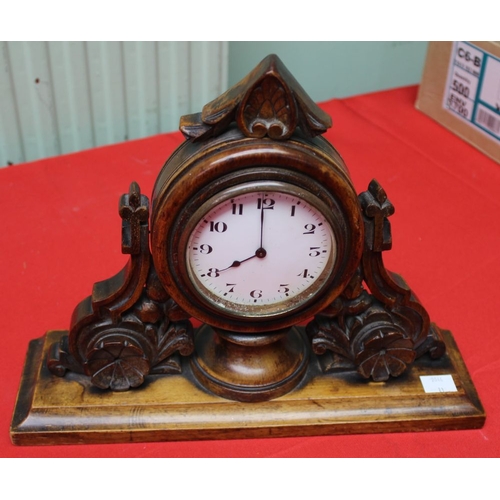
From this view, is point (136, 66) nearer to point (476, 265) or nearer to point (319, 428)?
point (476, 265)

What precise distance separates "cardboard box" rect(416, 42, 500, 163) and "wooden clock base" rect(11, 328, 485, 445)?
3.32 feet

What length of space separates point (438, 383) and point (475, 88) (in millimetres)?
1092

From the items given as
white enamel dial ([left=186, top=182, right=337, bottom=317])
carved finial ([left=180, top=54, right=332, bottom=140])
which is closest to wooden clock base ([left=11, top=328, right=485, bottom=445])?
white enamel dial ([left=186, top=182, right=337, bottom=317])

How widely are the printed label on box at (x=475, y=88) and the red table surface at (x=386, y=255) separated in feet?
0.29

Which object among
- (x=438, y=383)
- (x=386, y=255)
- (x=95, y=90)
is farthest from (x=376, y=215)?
(x=95, y=90)

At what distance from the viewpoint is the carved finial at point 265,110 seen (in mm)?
1171

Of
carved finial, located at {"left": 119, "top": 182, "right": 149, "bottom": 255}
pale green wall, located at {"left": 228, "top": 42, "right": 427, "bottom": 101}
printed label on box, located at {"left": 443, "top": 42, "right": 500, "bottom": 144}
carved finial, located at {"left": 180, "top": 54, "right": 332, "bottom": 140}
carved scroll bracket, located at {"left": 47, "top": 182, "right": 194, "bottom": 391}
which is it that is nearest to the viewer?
carved finial, located at {"left": 180, "top": 54, "right": 332, "bottom": 140}

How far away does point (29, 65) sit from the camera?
222 cm

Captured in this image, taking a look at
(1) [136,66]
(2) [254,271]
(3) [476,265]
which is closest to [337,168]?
(2) [254,271]

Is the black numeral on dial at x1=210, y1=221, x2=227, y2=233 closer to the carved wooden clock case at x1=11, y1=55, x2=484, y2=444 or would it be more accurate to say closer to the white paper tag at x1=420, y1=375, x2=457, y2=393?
the carved wooden clock case at x1=11, y1=55, x2=484, y2=444

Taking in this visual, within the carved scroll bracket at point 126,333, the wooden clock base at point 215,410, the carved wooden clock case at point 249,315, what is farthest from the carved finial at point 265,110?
the wooden clock base at point 215,410

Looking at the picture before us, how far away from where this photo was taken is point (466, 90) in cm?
231

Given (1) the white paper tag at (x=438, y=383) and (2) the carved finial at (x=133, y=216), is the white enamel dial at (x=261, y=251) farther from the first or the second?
(1) the white paper tag at (x=438, y=383)

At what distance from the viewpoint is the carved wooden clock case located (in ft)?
4.02
